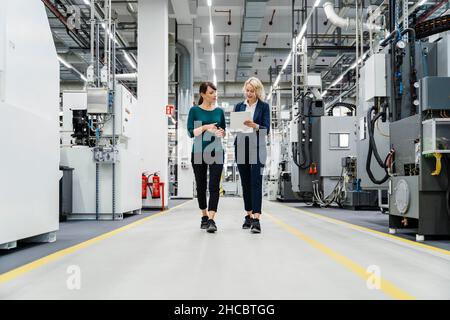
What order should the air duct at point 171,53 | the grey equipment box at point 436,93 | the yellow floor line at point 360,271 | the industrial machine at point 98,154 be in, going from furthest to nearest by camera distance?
1. the air duct at point 171,53
2. the industrial machine at point 98,154
3. the grey equipment box at point 436,93
4. the yellow floor line at point 360,271

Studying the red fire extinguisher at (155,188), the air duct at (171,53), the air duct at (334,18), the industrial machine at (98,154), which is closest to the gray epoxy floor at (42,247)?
the industrial machine at (98,154)

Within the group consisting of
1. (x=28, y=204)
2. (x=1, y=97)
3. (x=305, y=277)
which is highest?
(x=1, y=97)

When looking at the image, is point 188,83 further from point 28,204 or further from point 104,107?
point 28,204

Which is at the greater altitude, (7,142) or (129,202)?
(7,142)

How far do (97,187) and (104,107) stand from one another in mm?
1204

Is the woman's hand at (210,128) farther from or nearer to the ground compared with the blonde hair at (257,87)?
nearer to the ground

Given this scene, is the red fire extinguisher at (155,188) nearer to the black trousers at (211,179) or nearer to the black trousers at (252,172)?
the black trousers at (211,179)

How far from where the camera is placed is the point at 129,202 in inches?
272

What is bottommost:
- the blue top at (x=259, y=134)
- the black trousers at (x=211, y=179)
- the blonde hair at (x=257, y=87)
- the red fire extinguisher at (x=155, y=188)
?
the red fire extinguisher at (x=155, y=188)

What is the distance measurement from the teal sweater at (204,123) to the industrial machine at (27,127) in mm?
1347

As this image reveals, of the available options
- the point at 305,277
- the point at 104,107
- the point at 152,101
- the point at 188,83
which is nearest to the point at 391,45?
the point at 305,277

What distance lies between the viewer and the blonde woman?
434cm

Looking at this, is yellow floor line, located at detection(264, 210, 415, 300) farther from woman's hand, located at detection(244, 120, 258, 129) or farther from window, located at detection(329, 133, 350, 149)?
window, located at detection(329, 133, 350, 149)

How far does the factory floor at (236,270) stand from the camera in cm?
200
